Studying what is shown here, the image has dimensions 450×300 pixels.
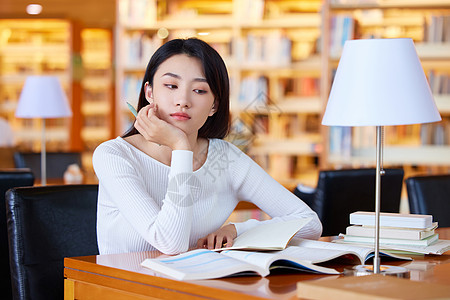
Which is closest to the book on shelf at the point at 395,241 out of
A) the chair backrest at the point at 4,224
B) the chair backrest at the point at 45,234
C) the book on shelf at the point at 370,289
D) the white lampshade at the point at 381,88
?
the white lampshade at the point at 381,88

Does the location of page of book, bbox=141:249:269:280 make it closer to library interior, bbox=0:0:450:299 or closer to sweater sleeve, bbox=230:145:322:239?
sweater sleeve, bbox=230:145:322:239

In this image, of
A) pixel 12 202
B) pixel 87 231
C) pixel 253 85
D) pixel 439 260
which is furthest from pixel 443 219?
pixel 253 85

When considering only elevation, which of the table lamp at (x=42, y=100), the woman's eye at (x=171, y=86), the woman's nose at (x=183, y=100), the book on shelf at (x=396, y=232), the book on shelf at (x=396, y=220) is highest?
the woman's eye at (x=171, y=86)

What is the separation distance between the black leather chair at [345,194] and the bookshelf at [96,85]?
485 centimetres

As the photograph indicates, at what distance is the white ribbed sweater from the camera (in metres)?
1.60

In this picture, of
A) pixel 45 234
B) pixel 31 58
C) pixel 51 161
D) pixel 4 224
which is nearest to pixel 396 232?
pixel 45 234

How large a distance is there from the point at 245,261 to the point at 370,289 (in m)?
0.36

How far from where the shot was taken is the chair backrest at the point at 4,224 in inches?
81.5

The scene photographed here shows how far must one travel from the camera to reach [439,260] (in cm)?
155

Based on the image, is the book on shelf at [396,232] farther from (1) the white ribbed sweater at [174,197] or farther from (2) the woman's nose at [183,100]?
(2) the woman's nose at [183,100]

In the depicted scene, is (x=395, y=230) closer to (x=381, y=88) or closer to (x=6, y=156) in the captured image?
(x=381, y=88)

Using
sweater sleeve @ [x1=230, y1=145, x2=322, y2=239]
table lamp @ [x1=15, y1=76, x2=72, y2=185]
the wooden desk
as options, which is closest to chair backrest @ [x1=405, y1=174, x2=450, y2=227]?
sweater sleeve @ [x1=230, y1=145, x2=322, y2=239]

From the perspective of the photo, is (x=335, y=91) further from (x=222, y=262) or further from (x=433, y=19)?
(x=433, y=19)

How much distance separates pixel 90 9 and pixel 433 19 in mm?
3786
